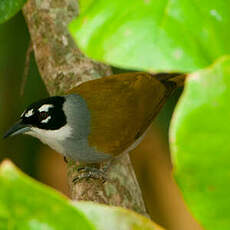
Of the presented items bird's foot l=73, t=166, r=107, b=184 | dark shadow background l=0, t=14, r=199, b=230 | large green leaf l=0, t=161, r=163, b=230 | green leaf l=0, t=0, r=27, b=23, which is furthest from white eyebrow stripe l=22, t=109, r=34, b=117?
large green leaf l=0, t=161, r=163, b=230

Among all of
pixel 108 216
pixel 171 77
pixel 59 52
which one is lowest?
pixel 171 77

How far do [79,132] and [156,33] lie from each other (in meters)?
1.70

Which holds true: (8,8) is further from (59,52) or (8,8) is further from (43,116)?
(43,116)

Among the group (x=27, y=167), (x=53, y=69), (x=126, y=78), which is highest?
(x=53, y=69)

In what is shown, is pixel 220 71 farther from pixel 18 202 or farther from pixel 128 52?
pixel 18 202

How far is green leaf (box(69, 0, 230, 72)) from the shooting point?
0.72 m

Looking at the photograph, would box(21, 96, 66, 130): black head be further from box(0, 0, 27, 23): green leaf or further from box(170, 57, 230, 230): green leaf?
box(170, 57, 230, 230): green leaf

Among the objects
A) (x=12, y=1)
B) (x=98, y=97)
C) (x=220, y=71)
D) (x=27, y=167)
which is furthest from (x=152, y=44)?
(x=27, y=167)

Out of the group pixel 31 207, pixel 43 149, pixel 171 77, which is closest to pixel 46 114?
pixel 171 77

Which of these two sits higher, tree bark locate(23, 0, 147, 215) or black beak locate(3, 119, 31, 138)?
tree bark locate(23, 0, 147, 215)

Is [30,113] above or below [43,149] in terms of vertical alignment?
above

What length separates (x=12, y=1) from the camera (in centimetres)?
150

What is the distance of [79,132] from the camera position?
7.98 feet

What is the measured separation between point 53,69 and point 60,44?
0.12 m
